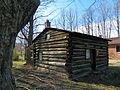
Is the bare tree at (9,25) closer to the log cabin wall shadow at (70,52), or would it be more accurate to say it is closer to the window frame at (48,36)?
the log cabin wall shadow at (70,52)

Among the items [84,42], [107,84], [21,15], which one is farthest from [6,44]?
[84,42]

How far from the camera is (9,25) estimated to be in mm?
2912

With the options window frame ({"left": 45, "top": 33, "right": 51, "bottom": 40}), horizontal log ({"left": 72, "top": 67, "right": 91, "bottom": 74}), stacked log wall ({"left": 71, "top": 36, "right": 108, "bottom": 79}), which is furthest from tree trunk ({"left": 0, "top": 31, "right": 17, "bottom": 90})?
window frame ({"left": 45, "top": 33, "right": 51, "bottom": 40})

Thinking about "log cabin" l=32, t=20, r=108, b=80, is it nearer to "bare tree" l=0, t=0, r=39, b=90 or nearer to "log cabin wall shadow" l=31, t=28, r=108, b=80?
"log cabin wall shadow" l=31, t=28, r=108, b=80

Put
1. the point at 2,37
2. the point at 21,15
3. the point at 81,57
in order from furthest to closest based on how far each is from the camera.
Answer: the point at 81,57, the point at 21,15, the point at 2,37

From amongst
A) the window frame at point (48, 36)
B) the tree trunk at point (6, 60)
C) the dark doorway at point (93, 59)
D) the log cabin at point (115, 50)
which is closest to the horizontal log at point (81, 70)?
the dark doorway at point (93, 59)

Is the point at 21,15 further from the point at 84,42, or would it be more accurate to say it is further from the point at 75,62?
the point at 84,42

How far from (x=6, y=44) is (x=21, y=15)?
19.5 inches

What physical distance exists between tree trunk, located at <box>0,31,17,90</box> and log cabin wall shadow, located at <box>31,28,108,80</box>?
11111mm

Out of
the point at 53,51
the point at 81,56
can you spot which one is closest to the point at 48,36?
the point at 53,51

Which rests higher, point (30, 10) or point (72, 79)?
point (30, 10)

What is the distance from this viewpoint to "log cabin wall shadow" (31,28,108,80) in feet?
47.3

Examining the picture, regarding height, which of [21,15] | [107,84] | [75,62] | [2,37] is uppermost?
[21,15]

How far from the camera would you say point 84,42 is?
51.4 ft
